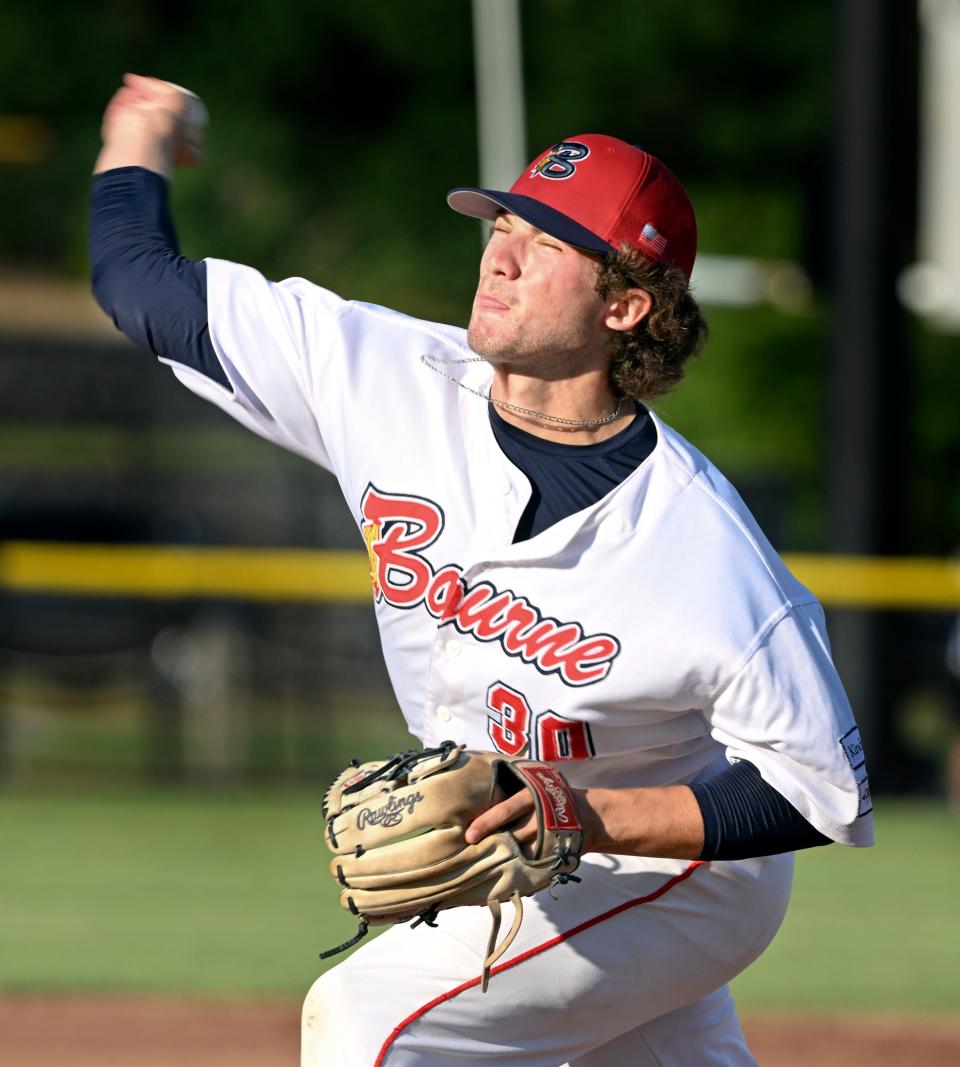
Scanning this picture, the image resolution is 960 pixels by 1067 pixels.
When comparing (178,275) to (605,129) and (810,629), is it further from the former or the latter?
(605,129)

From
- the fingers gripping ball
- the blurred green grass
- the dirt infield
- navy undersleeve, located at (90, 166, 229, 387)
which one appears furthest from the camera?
the blurred green grass

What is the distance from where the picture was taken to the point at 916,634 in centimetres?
916

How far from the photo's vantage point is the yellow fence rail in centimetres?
886

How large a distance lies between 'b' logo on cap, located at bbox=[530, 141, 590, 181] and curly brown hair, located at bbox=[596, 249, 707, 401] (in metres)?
0.16

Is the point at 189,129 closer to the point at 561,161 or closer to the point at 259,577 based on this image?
the point at 561,161

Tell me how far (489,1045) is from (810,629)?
762mm

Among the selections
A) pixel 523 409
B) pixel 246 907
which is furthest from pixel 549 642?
pixel 246 907

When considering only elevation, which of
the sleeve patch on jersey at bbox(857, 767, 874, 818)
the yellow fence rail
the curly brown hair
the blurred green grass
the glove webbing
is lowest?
the blurred green grass

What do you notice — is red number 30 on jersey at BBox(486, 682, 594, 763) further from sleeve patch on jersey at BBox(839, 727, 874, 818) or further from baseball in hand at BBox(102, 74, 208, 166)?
baseball in hand at BBox(102, 74, 208, 166)

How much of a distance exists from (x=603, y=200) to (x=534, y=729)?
2.67 feet

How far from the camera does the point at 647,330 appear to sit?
3004mm

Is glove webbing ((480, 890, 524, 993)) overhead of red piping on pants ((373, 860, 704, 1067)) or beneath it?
overhead

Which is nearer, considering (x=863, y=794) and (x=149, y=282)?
(x=863, y=794)

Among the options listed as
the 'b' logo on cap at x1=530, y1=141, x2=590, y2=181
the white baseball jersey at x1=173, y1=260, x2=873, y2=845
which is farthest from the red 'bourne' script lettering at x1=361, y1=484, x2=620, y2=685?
the 'b' logo on cap at x1=530, y1=141, x2=590, y2=181
